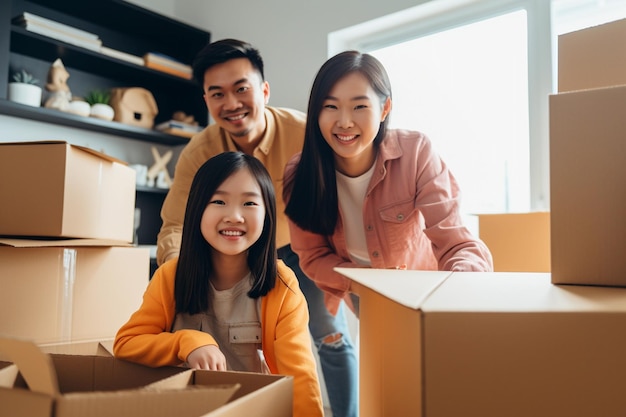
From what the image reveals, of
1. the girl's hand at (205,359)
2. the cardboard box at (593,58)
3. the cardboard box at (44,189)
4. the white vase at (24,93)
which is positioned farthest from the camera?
the white vase at (24,93)

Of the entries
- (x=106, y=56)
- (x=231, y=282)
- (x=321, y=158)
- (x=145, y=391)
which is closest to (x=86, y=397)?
(x=145, y=391)

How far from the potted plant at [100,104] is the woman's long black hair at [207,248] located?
156 cm

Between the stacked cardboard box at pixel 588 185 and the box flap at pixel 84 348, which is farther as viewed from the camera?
the box flap at pixel 84 348

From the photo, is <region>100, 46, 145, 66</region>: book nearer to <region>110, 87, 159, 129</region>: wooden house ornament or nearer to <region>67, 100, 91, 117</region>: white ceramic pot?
<region>110, 87, 159, 129</region>: wooden house ornament

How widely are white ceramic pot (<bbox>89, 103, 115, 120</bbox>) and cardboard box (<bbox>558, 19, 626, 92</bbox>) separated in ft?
6.95

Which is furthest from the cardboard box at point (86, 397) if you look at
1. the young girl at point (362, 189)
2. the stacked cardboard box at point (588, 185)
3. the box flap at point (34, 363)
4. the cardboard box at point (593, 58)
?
the young girl at point (362, 189)

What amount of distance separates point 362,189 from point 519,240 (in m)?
0.48

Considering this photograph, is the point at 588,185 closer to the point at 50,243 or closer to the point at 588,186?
the point at 588,186

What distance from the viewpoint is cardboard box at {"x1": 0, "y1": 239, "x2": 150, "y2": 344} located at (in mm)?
1021

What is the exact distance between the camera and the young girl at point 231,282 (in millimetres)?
993

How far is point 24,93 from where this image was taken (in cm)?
210

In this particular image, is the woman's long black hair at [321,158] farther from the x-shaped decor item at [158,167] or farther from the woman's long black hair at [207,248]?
the x-shaped decor item at [158,167]

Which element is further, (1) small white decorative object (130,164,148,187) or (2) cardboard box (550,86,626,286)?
(1) small white decorative object (130,164,148,187)

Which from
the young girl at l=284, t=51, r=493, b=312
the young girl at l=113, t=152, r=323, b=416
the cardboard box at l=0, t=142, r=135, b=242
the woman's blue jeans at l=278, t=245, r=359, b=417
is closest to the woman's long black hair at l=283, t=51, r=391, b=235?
the young girl at l=284, t=51, r=493, b=312
